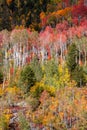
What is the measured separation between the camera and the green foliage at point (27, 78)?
102 m

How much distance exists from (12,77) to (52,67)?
11870 millimetres

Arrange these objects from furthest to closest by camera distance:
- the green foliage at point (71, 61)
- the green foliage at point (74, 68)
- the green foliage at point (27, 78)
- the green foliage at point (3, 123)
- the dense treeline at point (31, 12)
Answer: the dense treeline at point (31, 12) → the green foliage at point (71, 61) → the green foliage at point (27, 78) → the green foliage at point (74, 68) → the green foliage at point (3, 123)

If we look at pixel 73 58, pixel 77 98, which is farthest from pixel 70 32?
pixel 77 98

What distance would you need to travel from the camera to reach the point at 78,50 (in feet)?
386

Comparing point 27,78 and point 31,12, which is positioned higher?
point 31,12

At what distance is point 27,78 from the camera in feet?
334

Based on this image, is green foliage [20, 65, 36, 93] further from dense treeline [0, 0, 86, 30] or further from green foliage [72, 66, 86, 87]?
dense treeline [0, 0, 86, 30]

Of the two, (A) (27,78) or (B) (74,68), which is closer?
(A) (27,78)

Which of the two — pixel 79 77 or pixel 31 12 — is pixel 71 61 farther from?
pixel 31 12

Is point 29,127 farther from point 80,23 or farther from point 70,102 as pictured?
point 80,23

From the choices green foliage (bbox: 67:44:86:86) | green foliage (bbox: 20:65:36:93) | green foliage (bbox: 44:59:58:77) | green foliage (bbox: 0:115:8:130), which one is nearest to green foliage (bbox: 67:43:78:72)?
green foliage (bbox: 67:44:86:86)

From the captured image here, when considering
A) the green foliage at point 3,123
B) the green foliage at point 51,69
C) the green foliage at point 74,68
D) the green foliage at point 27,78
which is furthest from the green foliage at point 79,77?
the green foliage at point 3,123

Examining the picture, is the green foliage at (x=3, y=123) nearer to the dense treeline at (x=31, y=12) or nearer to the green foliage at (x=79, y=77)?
the green foliage at (x=79, y=77)

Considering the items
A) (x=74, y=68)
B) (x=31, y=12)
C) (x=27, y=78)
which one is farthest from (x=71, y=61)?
(x=31, y=12)
